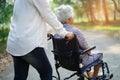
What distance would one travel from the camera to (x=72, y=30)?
18.5 ft

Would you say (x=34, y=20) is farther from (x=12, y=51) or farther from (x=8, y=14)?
(x=8, y=14)

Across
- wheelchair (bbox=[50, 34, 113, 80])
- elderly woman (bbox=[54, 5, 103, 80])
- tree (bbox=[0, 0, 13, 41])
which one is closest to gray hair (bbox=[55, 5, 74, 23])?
elderly woman (bbox=[54, 5, 103, 80])

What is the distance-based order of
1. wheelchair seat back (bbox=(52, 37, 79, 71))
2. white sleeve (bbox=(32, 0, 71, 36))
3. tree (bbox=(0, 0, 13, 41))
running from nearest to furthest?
white sleeve (bbox=(32, 0, 71, 36)), wheelchair seat back (bbox=(52, 37, 79, 71)), tree (bbox=(0, 0, 13, 41))

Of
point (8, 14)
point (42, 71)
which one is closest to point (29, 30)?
point (42, 71)

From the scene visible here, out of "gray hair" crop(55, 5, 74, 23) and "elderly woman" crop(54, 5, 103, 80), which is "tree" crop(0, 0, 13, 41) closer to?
"elderly woman" crop(54, 5, 103, 80)

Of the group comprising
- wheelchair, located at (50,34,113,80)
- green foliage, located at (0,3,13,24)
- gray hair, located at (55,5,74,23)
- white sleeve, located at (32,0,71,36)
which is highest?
white sleeve, located at (32,0,71,36)

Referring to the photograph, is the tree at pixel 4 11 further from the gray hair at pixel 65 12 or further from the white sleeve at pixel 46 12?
the white sleeve at pixel 46 12

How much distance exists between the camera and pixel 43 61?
14.8 ft

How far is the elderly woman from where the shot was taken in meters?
5.38

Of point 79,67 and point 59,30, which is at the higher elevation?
point 59,30

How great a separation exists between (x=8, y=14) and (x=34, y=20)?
46.9ft

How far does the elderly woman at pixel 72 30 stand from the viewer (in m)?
5.38

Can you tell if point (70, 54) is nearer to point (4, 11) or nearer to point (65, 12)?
point (65, 12)

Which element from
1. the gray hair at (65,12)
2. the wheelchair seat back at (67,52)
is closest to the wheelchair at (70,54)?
the wheelchair seat back at (67,52)
